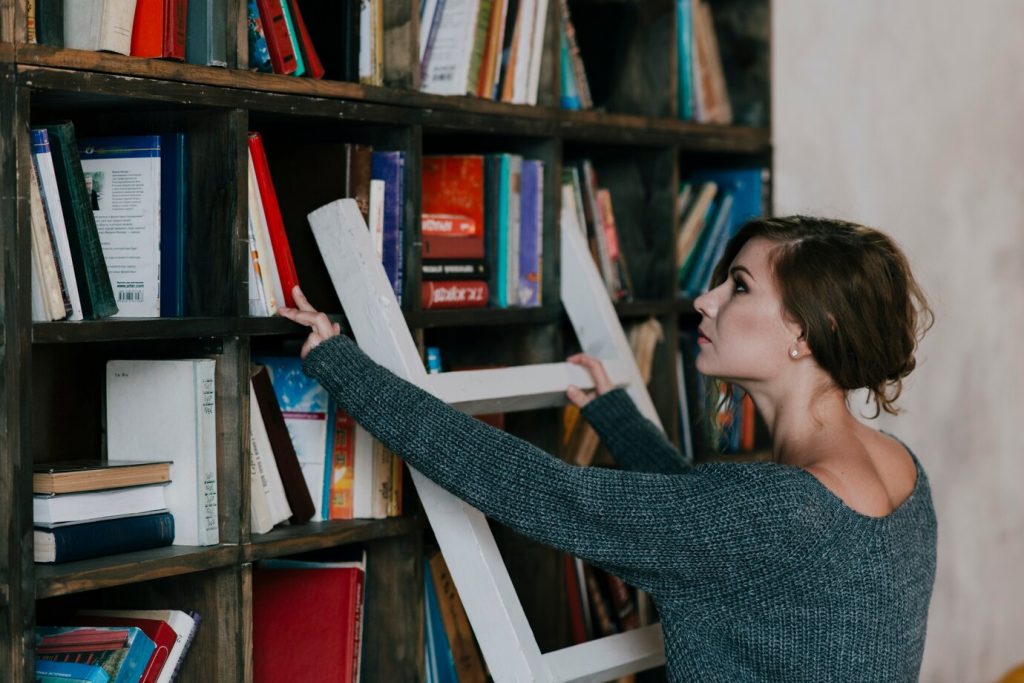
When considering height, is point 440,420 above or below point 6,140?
below

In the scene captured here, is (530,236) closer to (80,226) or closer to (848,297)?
(848,297)

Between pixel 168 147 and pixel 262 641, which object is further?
pixel 262 641

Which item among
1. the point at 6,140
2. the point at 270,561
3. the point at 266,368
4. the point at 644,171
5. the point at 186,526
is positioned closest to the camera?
the point at 6,140

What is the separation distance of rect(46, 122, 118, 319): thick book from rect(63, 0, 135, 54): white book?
4.5 inches

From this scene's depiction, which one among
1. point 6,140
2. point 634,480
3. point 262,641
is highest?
point 6,140

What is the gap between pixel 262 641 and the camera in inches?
79.8

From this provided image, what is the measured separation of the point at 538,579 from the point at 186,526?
74cm

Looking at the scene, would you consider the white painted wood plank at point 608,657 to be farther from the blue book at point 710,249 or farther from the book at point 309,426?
the blue book at point 710,249

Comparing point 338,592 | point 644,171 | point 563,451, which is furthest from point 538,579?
point 644,171

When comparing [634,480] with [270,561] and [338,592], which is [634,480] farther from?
[270,561]

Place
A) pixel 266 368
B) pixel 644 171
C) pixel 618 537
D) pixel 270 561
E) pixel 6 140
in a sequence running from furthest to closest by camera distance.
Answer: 1. pixel 644 171
2. pixel 270 561
3. pixel 266 368
4. pixel 618 537
5. pixel 6 140

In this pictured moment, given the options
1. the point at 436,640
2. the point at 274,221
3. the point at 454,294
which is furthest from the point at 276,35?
the point at 436,640

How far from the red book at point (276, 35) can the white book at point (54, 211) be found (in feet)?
1.28

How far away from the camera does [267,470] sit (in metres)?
1.93
